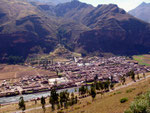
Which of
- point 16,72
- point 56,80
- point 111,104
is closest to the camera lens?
point 111,104

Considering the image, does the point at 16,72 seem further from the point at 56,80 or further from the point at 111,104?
the point at 111,104

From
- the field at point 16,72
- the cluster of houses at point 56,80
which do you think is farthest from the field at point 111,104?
the field at point 16,72

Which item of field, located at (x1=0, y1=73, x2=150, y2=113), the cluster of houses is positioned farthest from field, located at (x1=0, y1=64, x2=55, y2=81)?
field, located at (x1=0, y1=73, x2=150, y2=113)

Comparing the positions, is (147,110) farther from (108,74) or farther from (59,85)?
(108,74)

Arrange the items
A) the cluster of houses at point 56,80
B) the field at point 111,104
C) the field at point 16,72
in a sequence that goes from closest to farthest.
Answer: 1. the field at point 111,104
2. the cluster of houses at point 56,80
3. the field at point 16,72

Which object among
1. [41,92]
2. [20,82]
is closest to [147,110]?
[41,92]

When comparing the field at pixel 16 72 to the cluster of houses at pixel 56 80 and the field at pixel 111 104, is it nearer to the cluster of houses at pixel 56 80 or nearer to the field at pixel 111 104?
the cluster of houses at pixel 56 80

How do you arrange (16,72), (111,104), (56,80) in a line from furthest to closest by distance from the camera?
1. (16,72)
2. (56,80)
3. (111,104)

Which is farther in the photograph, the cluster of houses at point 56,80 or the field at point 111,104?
the cluster of houses at point 56,80

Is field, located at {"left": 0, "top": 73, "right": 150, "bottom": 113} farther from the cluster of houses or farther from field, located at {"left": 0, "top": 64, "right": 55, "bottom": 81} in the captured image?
field, located at {"left": 0, "top": 64, "right": 55, "bottom": 81}

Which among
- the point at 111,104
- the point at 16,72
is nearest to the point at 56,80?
the point at 16,72

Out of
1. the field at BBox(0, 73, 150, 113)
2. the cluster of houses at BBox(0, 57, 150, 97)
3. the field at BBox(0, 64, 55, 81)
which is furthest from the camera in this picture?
the field at BBox(0, 64, 55, 81)
